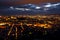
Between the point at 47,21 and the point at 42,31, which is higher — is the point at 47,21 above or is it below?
above

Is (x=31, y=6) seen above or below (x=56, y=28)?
above

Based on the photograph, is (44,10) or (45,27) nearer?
(44,10)

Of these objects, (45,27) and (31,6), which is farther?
(45,27)

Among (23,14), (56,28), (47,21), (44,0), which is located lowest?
(56,28)

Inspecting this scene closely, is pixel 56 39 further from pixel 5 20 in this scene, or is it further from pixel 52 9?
pixel 5 20

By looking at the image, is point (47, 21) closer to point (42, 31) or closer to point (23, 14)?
point (42, 31)

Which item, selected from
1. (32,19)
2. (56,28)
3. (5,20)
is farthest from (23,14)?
(56,28)


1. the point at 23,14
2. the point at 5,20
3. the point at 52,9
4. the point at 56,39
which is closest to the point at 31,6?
the point at 23,14

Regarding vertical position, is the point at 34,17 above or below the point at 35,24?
above
